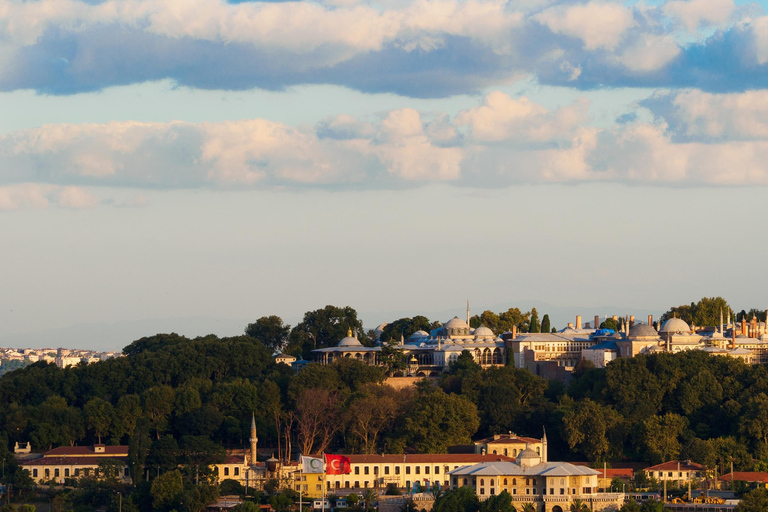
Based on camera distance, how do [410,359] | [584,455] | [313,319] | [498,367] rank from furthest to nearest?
[313,319], [410,359], [498,367], [584,455]

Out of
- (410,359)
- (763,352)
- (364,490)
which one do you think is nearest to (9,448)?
(364,490)

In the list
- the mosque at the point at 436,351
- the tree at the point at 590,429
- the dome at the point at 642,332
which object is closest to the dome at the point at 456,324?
the mosque at the point at 436,351

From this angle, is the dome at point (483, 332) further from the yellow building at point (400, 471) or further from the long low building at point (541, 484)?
the long low building at point (541, 484)

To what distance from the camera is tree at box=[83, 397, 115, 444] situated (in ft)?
268

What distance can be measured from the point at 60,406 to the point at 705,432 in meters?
→ 35.4

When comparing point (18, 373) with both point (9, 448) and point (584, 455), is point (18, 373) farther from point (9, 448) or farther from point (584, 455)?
point (584, 455)

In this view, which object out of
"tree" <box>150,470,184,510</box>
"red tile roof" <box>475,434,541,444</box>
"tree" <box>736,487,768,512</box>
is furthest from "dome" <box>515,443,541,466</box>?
"tree" <box>150,470,184,510</box>

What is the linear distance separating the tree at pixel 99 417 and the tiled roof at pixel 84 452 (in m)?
2.60

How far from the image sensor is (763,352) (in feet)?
316

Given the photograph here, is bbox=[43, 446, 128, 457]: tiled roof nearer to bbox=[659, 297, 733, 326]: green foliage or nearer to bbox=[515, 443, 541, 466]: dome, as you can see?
bbox=[515, 443, 541, 466]: dome

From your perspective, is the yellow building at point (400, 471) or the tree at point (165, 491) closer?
the tree at point (165, 491)

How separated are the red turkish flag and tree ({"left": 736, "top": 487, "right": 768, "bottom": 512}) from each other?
19.1 meters

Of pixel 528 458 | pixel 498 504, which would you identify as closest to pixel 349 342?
pixel 528 458

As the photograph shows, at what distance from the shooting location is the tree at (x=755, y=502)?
64.7 metres
